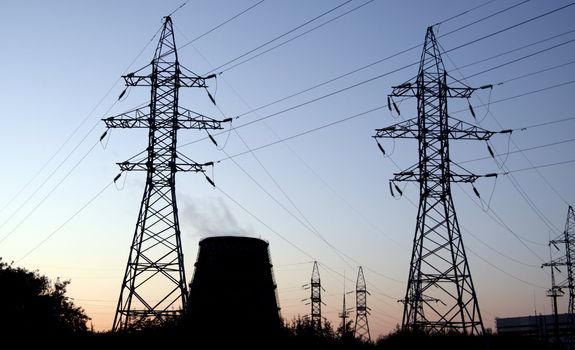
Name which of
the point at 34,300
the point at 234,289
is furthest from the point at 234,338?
the point at 34,300

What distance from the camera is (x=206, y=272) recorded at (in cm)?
3067

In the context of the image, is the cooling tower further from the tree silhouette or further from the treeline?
the tree silhouette

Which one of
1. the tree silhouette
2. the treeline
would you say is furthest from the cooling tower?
the tree silhouette

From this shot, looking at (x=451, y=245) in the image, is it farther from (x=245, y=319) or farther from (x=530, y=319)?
(x=530, y=319)

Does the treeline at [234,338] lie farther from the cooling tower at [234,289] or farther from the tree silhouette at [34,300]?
the tree silhouette at [34,300]

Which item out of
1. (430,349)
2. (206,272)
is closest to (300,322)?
(206,272)

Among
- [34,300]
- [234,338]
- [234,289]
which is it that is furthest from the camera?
[34,300]

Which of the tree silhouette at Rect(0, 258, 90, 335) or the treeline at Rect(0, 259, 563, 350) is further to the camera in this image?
the tree silhouette at Rect(0, 258, 90, 335)

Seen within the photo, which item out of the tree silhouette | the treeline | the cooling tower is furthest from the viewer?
the tree silhouette

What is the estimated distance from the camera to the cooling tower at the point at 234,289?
28.8 m

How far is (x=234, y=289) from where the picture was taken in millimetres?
29734

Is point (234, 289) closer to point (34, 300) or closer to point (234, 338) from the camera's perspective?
point (234, 338)

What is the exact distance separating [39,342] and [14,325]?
877cm

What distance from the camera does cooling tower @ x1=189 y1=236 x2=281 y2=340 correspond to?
28.8 meters
